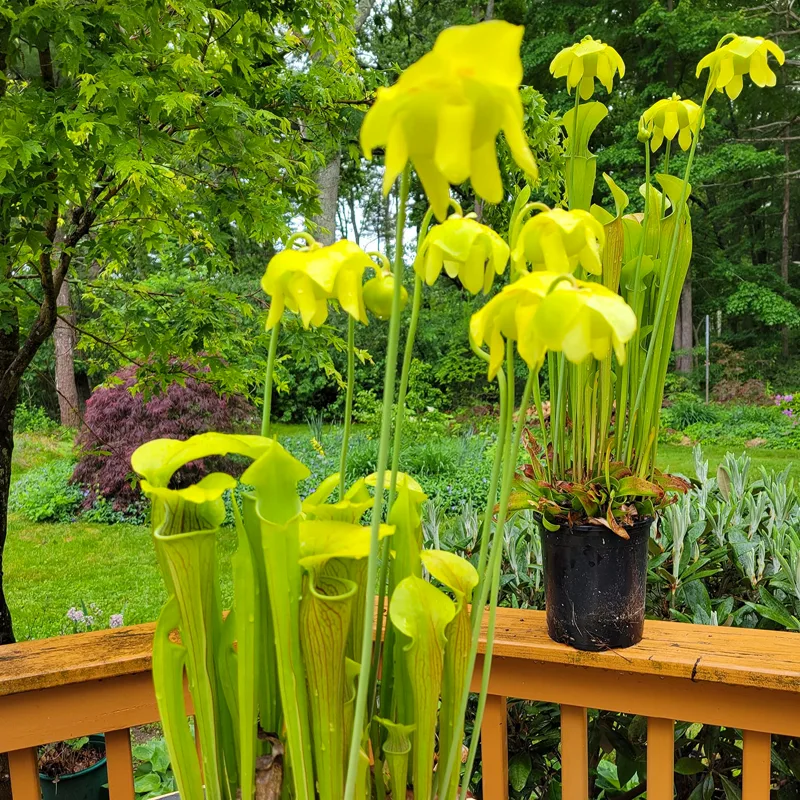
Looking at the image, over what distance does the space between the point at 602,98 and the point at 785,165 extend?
11.9ft

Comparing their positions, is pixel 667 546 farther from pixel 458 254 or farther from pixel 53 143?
pixel 53 143

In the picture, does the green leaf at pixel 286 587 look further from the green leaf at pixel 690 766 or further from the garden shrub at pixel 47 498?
the garden shrub at pixel 47 498

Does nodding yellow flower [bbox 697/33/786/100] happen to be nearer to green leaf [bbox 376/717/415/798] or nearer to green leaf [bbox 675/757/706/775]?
green leaf [bbox 376/717/415/798]

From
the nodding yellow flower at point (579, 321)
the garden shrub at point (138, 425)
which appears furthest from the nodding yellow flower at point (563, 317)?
the garden shrub at point (138, 425)

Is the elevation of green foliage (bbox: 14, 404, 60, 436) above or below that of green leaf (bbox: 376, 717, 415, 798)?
below

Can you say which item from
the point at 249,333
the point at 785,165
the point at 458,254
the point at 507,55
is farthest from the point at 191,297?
the point at 785,165

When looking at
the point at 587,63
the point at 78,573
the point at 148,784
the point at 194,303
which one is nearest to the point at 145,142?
the point at 194,303

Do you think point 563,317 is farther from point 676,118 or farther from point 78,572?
point 78,572

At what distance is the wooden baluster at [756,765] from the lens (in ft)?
2.47

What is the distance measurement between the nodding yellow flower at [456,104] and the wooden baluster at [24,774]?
88cm

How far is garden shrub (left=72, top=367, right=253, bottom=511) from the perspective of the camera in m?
4.31

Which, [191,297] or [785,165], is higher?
[785,165]

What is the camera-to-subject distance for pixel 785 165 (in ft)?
Answer: 34.6

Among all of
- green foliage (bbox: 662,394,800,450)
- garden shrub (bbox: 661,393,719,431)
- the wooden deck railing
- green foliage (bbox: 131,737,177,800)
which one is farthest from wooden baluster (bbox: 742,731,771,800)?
garden shrub (bbox: 661,393,719,431)
